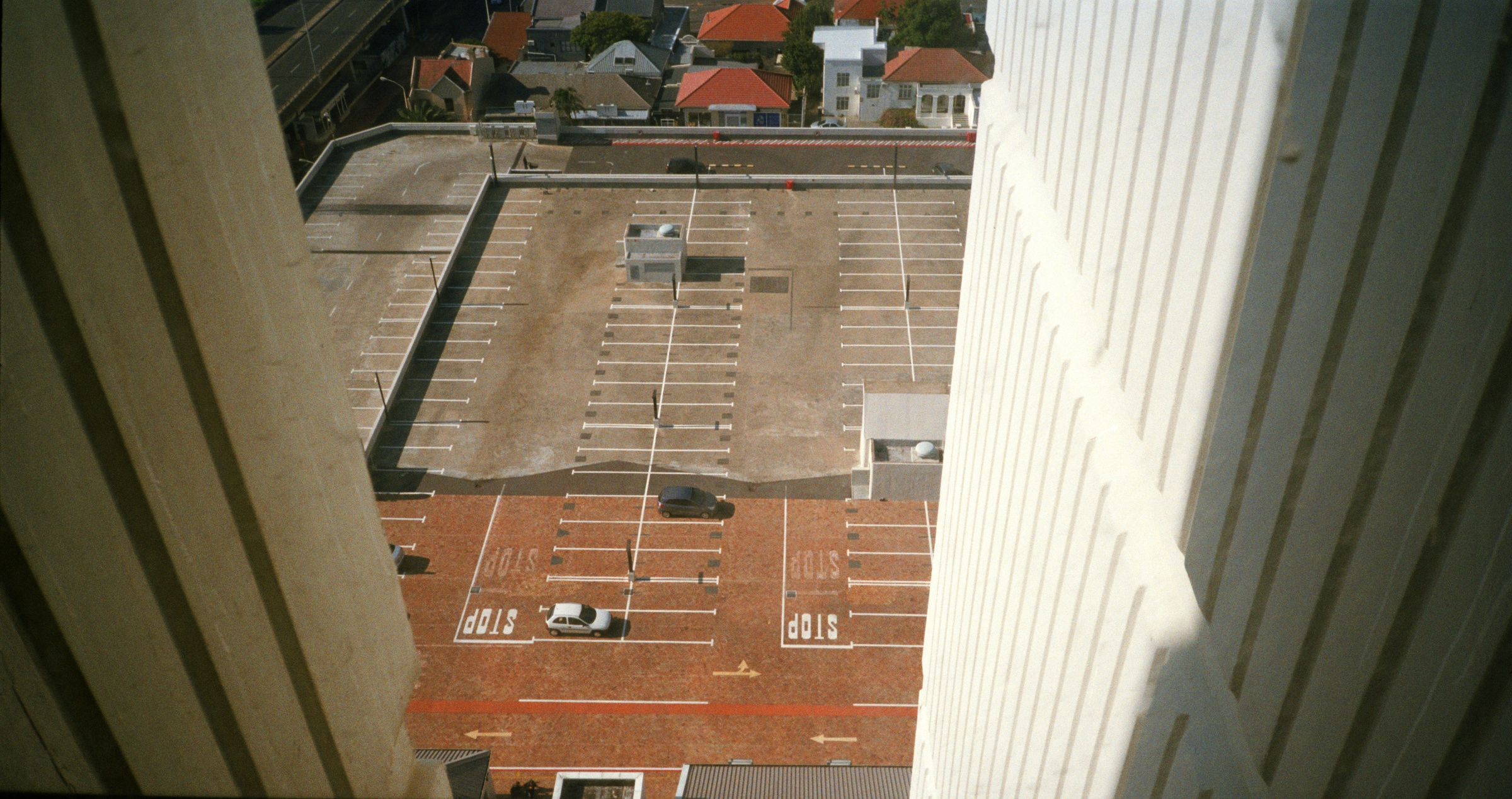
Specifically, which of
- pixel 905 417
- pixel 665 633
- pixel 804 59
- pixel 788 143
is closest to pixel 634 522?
pixel 665 633

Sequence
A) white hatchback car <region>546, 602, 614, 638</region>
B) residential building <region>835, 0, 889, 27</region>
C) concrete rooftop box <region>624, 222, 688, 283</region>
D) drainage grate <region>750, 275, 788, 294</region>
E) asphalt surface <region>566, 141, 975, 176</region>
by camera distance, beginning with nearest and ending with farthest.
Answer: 1. white hatchback car <region>546, 602, 614, 638</region>
2. concrete rooftop box <region>624, 222, 688, 283</region>
3. drainage grate <region>750, 275, 788, 294</region>
4. asphalt surface <region>566, 141, 975, 176</region>
5. residential building <region>835, 0, 889, 27</region>

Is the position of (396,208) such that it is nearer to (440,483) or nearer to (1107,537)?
(440,483)

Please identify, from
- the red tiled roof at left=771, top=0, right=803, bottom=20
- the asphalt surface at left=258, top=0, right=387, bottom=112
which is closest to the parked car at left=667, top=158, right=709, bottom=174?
the asphalt surface at left=258, top=0, right=387, bottom=112

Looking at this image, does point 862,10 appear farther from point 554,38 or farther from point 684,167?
point 684,167

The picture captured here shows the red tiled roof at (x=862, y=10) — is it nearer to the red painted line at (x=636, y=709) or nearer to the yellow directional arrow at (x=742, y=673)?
the yellow directional arrow at (x=742, y=673)

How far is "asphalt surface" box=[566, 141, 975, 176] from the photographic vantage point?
70.8 metres

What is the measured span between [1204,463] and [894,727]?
98.5 feet

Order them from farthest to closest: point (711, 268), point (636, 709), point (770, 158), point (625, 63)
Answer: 1. point (625, 63)
2. point (770, 158)
3. point (711, 268)
4. point (636, 709)

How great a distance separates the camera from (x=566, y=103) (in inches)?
3157

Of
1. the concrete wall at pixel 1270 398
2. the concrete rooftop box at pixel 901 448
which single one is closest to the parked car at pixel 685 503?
the concrete rooftop box at pixel 901 448

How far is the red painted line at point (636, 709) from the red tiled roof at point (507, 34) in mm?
72548

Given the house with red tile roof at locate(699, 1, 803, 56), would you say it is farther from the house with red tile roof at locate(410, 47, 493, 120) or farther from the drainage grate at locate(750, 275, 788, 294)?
the drainage grate at locate(750, 275, 788, 294)

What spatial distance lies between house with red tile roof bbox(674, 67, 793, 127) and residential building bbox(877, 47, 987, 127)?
883 cm

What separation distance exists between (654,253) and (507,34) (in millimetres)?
50886
